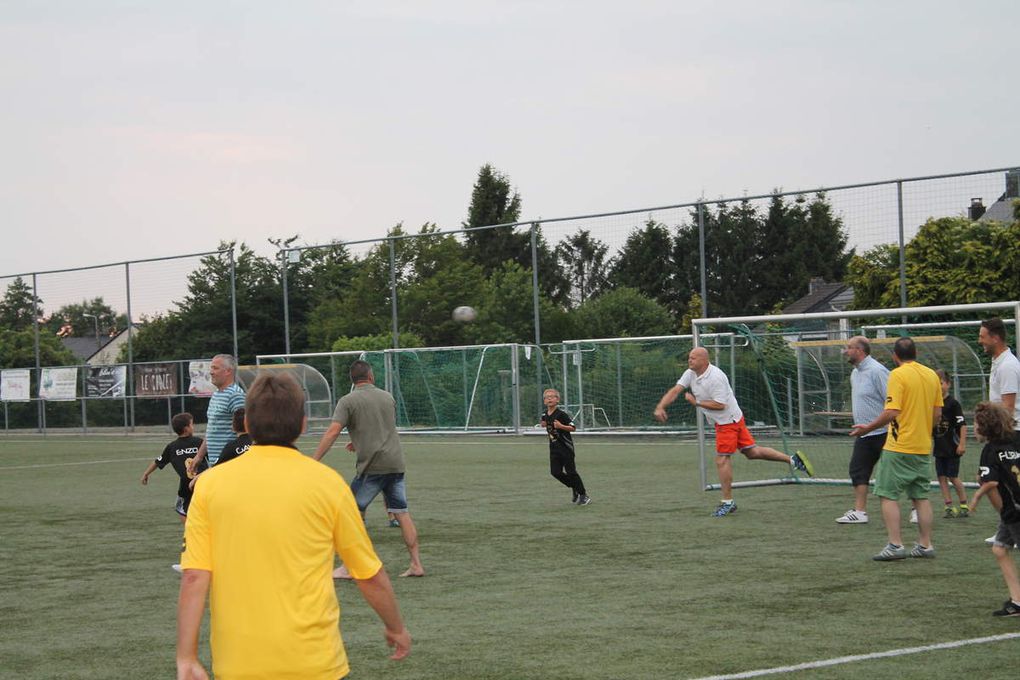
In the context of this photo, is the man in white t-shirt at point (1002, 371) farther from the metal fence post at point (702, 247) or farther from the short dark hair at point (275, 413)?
the metal fence post at point (702, 247)

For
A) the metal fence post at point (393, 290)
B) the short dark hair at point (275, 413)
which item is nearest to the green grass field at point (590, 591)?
the short dark hair at point (275, 413)

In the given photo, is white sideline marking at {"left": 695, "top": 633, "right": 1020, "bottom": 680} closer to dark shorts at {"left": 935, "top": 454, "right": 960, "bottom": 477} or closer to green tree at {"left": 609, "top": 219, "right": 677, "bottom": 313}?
dark shorts at {"left": 935, "top": 454, "right": 960, "bottom": 477}

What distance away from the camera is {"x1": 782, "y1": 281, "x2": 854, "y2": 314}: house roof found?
34.3m

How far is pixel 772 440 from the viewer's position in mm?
20141

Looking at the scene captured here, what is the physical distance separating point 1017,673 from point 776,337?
1406cm

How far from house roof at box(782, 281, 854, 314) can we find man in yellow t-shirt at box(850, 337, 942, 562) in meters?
21.1

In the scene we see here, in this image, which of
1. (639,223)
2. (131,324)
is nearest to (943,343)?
(639,223)

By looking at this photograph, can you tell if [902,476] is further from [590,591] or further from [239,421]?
[239,421]

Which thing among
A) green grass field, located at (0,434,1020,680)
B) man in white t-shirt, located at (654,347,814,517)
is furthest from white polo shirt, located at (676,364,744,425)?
green grass field, located at (0,434,1020,680)

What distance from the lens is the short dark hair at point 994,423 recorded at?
28.4 ft

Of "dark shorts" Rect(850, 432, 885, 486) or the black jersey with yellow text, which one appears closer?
the black jersey with yellow text

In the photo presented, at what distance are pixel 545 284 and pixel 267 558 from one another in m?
29.9

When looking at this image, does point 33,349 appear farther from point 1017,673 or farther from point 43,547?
point 1017,673

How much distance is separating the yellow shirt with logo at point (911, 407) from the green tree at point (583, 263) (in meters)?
21.0
